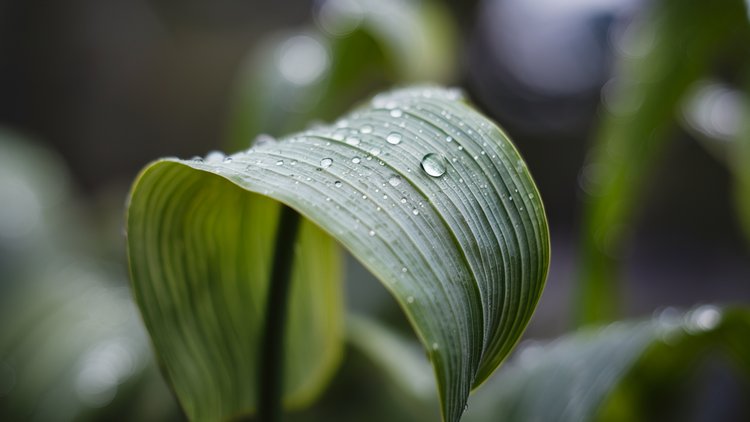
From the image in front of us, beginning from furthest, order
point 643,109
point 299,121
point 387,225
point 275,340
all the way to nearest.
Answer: point 299,121
point 643,109
point 275,340
point 387,225

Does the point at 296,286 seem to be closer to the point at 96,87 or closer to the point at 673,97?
the point at 673,97

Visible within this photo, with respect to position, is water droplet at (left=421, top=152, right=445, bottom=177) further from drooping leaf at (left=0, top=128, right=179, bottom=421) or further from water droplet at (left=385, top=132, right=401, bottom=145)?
drooping leaf at (left=0, top=128, right=179, bottom=421)

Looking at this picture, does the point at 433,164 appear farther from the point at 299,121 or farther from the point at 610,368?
the point at 299,121

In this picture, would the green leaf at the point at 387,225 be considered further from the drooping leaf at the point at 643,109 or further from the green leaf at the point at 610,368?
the drooping leaf at the point at 643,109

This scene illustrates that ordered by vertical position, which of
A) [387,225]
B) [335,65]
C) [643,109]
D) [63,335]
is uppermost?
[335,65]

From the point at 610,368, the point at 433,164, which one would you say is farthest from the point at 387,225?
the point at 610,368

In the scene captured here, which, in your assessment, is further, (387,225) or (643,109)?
(643,109)
